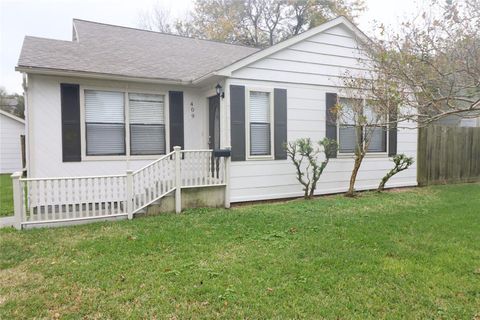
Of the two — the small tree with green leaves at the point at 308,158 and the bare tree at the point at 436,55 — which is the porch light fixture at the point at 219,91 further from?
the bare tree at the point at 436,55

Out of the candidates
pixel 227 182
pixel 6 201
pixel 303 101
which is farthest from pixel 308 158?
pixel 6 201

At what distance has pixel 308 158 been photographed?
26.8 ft

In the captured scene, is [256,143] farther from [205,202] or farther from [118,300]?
[118,300]

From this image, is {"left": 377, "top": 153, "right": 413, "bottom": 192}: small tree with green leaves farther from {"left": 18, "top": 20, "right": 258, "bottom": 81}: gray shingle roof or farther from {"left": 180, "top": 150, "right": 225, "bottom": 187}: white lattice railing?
{"left": 18, "top": 20, "right": 258, "bottom": 81}: gray shingle roof

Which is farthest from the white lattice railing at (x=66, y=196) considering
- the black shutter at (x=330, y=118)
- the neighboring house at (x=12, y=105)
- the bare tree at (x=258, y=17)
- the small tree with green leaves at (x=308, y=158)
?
the neighboring house at (x=12, y=105)

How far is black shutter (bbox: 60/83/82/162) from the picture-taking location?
712cm

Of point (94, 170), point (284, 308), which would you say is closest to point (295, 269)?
point (284, 308)

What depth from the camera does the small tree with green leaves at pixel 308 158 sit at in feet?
26.2

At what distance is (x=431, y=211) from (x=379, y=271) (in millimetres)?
3743

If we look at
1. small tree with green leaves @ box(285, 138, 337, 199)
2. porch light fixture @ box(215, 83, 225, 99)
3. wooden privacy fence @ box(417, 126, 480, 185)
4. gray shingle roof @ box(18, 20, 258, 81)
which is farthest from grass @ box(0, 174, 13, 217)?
wooden privacy fence @ box(417, 126, 480, 185)

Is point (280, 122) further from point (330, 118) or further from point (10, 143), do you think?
point (10, 143)

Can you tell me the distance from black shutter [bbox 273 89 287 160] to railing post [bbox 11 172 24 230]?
5.23 metres

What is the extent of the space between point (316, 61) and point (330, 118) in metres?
1.50

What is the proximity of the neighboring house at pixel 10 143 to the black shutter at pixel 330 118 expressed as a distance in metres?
17.1
